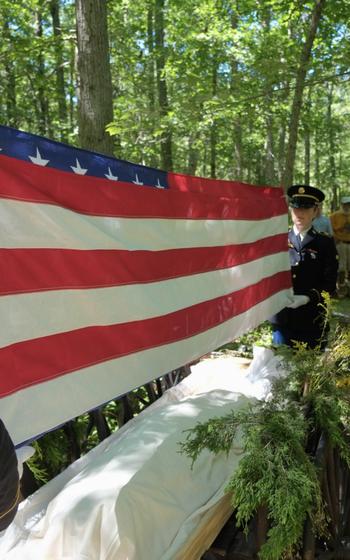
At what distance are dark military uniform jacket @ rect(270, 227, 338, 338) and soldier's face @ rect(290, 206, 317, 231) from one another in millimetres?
73

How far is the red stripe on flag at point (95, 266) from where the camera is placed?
1.77 meters

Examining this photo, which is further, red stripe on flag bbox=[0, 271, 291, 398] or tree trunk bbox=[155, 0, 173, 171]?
tree trunk bbox=[155, 0, 173, 171]

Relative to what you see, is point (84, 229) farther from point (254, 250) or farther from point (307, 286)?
point (307, 286)

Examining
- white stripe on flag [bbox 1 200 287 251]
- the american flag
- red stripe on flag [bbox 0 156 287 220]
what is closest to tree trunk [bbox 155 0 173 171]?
red stripe on flag [bbox 0 156 287 220]

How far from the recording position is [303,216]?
3.59m

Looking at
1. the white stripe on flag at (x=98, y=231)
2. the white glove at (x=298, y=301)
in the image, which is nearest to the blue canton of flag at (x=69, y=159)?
the white stripe on flag at (x=98, y=231)

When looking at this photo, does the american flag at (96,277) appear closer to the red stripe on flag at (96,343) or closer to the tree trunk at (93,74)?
the red stripe on flag at (96,343)

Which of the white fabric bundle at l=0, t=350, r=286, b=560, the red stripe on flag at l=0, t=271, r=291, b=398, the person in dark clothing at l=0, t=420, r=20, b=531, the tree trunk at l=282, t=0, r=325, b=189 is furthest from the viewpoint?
the tree trunk at l=282, t=0, r=325, b=189

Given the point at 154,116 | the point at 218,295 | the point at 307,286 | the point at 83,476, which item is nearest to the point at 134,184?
the point at 218,295

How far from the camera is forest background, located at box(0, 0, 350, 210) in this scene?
482cm

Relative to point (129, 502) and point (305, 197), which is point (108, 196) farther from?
point (305, 197)

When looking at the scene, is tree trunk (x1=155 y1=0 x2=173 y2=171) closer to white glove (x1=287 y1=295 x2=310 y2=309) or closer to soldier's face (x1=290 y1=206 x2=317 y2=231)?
soldier's face (x1=290 y1=206 x2=317 y2=231)

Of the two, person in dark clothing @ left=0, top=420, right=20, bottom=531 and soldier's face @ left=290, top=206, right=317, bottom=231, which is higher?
soldier's face @ left=290, top=206, right=317, bottom=231

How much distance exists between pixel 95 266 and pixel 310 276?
2.28 m
